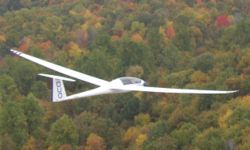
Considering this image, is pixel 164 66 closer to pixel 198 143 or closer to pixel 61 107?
pixel 61 107

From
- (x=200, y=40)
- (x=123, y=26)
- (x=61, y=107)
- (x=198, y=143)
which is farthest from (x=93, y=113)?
(x=123, y=26)

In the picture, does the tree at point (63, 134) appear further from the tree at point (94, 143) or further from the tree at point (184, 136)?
the tree at point (184, 136)

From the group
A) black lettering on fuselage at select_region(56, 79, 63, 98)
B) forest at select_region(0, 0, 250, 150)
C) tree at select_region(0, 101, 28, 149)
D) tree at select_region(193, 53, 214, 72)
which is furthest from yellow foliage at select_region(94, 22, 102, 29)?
black lettering on fuselage at select_region(56, 79, 63, 98)

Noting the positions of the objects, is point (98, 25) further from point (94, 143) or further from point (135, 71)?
point (94, 143)

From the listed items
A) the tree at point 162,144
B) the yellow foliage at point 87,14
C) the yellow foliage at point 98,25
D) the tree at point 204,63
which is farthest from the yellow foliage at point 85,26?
the tree at point 162,144

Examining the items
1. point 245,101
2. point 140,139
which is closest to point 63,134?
point 140,139
